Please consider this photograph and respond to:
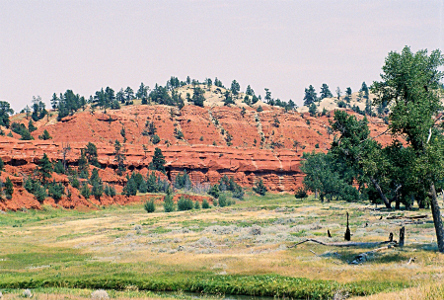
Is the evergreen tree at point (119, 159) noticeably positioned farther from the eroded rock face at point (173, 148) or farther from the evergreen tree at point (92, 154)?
the evergreen tree at point (92, 154)

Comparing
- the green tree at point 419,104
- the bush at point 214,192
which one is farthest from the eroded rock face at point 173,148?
the green tree at point 419,104

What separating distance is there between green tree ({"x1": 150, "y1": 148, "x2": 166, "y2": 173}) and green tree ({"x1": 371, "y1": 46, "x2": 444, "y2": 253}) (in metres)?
132

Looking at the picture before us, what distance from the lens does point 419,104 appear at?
28.6 m

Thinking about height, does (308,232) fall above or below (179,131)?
below

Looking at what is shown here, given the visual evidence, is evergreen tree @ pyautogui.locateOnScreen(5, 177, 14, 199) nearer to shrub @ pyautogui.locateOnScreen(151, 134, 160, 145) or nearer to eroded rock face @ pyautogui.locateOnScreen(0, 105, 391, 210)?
eroded rock face @ pyautogui.locateOnScreen(0, 105, 391, 210)

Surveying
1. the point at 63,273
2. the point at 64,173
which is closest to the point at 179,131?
the point at 64,173

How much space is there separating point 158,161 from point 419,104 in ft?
446

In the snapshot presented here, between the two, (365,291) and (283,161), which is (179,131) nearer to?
(283,161)

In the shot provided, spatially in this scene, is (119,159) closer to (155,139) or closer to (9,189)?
(155,139)

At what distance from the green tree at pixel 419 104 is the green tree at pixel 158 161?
132088mm

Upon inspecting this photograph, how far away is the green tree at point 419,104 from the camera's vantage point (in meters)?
27.1

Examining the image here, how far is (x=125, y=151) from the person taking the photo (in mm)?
161000

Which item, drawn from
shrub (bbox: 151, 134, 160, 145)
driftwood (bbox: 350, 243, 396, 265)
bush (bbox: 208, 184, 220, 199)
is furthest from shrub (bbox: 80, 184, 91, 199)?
driftwood (bbox: 350, 243, 396, 265)

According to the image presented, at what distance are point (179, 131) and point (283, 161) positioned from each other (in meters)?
47.2
